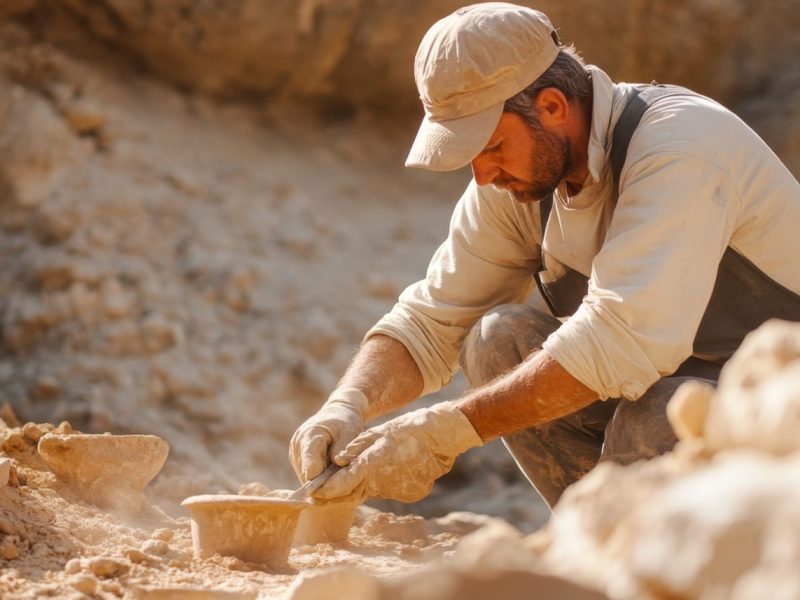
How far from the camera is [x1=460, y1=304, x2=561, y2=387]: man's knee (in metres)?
3.44

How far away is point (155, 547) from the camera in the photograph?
3.04 m

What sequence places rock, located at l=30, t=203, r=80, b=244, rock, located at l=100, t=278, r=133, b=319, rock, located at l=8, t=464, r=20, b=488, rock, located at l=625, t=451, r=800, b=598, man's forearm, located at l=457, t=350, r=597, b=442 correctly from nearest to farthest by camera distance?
rock, located at l=625, t=451, r=800, b=598 → man's forearm, located at l=457, t=350, r=597, b=442 → rock, located at l=8, t=464, r=20, b=488 → rock, located at l=100, t=278, r=133, b=319 → rock, located at l=30, t=203, r=80, b=244

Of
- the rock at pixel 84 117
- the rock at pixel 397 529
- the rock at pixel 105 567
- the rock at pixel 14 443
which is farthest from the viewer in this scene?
the rock at pixel 84 117

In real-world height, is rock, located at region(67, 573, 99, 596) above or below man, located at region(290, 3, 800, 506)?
below

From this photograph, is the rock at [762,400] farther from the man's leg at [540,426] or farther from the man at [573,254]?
the man's leg at [540,426]

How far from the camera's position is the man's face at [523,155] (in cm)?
320

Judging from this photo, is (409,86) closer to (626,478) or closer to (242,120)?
(242,120)

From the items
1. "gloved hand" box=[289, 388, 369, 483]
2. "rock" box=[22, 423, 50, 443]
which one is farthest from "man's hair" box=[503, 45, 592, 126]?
"rock" box=[22, 423, 50, 443]

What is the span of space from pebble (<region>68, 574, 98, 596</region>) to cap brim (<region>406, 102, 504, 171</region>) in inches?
57.8

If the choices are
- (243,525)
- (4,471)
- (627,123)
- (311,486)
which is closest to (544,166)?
(627,123)

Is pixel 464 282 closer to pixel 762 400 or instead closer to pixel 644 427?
pixel 644 427

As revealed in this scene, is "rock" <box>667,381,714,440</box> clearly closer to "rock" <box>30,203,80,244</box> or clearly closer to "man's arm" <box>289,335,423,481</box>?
"man's arm" <box>289,335,423,481</box>

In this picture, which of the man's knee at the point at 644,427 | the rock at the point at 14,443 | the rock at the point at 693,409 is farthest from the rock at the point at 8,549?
the rock at the point at 693,409

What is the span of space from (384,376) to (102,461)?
38.1 inches
